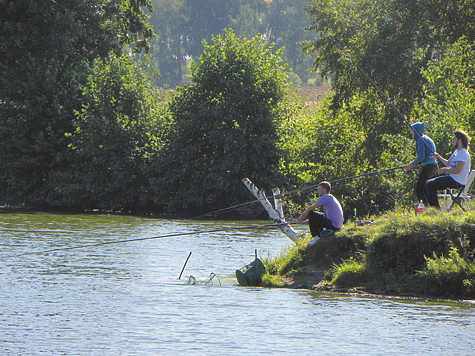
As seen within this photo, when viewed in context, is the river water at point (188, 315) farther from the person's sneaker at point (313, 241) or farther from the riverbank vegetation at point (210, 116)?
the riverbank vegetation at point (210, 116)

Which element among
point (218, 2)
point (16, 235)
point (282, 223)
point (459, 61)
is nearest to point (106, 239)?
point (16, 235)

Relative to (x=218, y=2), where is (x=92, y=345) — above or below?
below

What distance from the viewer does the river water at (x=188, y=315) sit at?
8812 mm

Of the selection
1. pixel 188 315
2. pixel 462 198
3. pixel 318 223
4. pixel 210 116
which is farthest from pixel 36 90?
pixel 188 315

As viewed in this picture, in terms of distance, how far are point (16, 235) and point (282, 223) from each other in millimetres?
10596

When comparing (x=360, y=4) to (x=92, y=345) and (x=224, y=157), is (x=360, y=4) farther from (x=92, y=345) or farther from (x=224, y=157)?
(x=92, y=345)

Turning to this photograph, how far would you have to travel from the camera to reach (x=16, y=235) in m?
22.2

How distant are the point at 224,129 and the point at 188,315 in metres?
22.2

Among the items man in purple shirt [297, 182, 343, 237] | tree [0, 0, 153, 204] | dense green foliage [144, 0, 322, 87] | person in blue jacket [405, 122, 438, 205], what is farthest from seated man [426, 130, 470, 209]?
dense green foliage [144, 0, 322, 87]

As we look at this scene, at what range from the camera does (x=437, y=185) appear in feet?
42.1

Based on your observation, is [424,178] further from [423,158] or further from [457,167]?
[457,167]

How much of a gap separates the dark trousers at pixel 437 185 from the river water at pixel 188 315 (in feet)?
7.38

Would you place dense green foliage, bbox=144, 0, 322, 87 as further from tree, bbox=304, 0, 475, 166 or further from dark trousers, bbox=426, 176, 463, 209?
dark trousers, bbox=426, 176, 463, 209

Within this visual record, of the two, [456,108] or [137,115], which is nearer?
[456,108]
